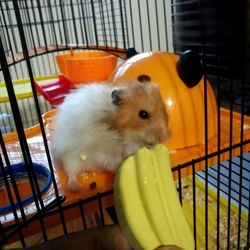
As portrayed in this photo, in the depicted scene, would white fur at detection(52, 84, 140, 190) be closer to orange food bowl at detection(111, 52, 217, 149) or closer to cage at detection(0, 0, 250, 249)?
cage at detection(0, 0, 250, 249)

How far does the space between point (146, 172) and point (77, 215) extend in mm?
290

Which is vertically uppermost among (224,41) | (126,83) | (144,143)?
(224,41)

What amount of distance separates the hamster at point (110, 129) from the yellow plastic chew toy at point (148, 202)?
0.28m

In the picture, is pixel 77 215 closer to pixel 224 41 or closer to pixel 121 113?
pixel 121 113

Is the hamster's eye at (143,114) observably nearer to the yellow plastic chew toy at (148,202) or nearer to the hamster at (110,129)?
the hamster at (110,129)

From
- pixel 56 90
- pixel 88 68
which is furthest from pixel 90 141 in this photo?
pixel 88 68

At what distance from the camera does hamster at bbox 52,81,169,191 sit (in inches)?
33.1

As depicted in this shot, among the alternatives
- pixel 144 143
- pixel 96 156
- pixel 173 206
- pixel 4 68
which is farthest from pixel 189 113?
pixel 4 68

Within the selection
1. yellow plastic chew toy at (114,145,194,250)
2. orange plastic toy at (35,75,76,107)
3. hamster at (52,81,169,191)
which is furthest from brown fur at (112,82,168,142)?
orange plastic toy at (35,75,76,107)

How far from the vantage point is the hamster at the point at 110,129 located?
0.84 meters

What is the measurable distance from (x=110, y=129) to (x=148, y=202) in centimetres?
37

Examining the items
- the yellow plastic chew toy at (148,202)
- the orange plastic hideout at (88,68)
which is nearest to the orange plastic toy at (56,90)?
the orange plastic hideout at (88,68)

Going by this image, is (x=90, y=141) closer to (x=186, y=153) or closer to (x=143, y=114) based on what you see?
(x=143, y=114)

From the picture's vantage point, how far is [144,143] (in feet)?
2.85
